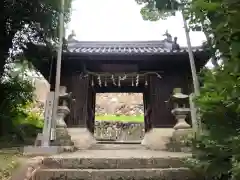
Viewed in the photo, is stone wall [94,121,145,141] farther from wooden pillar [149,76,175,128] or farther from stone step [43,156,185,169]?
stone step [43,156,185,169]

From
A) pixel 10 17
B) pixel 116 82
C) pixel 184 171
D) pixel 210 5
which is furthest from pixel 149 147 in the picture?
pixel 210 5

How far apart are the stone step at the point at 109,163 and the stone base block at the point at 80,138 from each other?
13.2 feet

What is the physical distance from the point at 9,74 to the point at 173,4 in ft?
19.1

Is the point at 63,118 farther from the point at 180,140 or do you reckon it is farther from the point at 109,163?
the point at 109,163

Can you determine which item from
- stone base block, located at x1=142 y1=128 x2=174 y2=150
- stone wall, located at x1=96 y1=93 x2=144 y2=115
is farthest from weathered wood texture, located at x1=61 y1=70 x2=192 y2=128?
stone wall, located at x1=96 y1=93 x2=144 y2=115

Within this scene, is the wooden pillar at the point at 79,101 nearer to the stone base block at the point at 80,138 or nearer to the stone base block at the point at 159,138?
the stone base block at the point at 80,138

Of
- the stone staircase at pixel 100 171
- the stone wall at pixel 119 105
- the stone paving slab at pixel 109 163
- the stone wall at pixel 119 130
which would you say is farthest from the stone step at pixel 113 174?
the stone wall at pixel 119 105

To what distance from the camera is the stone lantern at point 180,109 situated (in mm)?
8405

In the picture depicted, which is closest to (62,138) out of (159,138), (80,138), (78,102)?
(80,138)

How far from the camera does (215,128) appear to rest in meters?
2.50

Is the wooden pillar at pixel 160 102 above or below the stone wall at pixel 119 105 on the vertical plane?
below

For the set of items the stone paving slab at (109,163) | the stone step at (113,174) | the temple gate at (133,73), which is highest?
the temple gate at (133,73)

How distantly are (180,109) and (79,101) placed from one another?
374 centimetres

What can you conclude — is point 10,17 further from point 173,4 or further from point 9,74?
point 173,4
